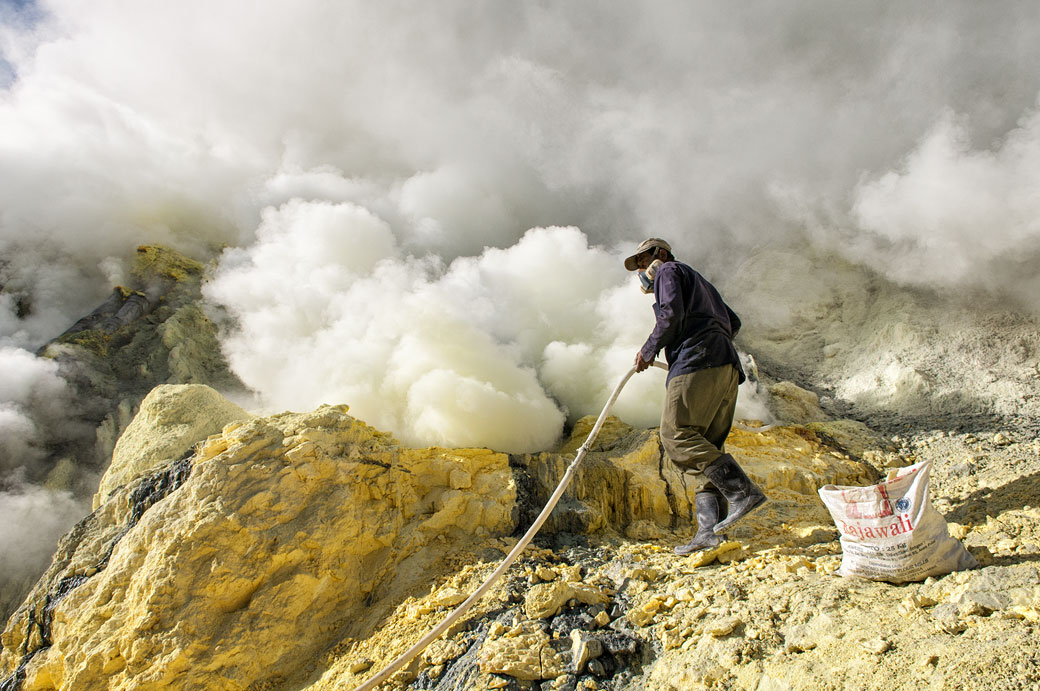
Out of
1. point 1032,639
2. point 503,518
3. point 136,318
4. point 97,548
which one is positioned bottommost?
point 1032,639

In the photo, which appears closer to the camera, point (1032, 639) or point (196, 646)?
point (1032, 639)

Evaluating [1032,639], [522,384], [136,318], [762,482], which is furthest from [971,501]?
[136,318]

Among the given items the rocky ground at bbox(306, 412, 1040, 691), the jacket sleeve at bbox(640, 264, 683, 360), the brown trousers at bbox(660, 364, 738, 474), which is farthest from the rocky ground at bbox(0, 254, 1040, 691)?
the jacket sleeve at bbox(640, 264, 683, 360)

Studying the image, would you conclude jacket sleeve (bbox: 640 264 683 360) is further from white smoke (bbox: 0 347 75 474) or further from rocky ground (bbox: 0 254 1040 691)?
white smoke (bbox: 0 347 75 474)

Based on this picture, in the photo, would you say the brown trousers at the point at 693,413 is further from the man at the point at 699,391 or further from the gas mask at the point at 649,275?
the gas mask at the point at 649,275

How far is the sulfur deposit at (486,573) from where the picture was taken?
68.9 inches

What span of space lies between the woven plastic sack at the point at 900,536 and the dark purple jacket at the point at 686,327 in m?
0.86

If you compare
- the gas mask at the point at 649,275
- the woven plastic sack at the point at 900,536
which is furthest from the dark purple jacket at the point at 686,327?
the woven plastic sack at the point at 900,536

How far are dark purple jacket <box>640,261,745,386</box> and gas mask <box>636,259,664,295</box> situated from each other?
118 mm

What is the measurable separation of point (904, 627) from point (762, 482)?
2.03 m

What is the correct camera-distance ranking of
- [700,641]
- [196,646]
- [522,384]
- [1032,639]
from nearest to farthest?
[1032,639] → [700,641] → [196,646] → [522,384]

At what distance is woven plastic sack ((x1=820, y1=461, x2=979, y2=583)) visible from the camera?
1940 mm

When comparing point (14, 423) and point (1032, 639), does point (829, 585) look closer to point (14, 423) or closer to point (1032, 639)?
point (1032, 639)

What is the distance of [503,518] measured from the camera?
3.24 m
